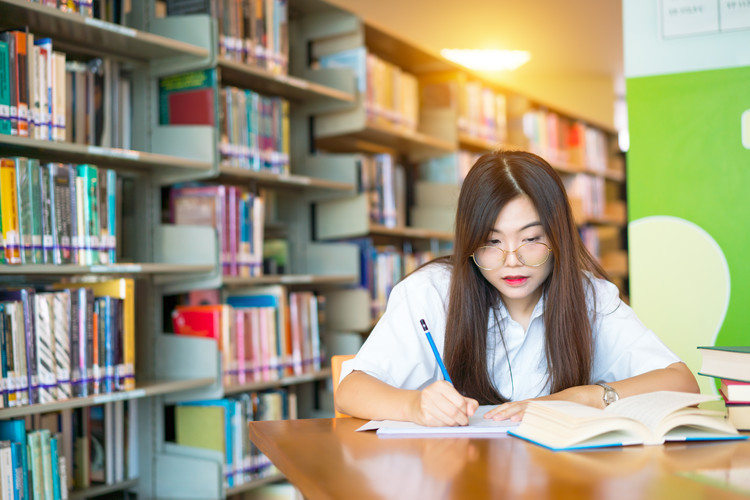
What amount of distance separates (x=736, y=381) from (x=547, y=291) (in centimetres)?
44

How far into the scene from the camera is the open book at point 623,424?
971 mm

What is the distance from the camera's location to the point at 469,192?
4.83ft

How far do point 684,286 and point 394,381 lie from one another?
3.23 ft

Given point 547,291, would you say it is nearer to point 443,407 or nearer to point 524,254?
point 524,254

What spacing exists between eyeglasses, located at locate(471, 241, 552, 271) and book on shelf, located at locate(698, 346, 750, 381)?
13.1 inches

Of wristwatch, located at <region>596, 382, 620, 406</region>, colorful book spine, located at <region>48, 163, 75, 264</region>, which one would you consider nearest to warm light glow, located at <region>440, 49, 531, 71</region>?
colorful book spine, located at <region>48, 163, 75, 264</region>

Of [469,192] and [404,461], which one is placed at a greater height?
[469,192]

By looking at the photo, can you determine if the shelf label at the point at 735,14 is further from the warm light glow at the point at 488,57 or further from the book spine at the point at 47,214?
the warm light glow at the point at 488,57

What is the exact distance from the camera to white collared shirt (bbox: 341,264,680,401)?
145cm

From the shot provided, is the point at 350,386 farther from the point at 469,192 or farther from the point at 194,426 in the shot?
the point at 194,426

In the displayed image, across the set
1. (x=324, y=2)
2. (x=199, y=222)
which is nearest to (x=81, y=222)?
(x=199, y=222)

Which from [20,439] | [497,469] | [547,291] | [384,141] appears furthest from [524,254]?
[384,141]

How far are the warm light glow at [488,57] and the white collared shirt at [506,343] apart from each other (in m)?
3.99

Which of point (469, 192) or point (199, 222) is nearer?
point (469, 192)
